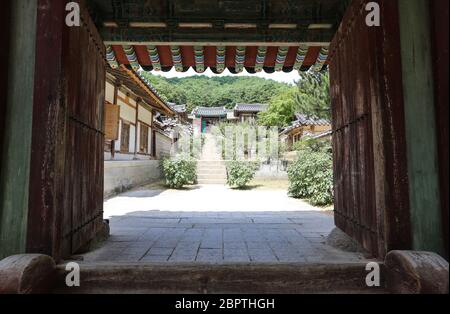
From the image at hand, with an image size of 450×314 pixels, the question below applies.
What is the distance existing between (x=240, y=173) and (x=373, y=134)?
14376mm

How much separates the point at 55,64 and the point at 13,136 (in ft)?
2.31

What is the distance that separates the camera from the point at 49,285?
2.19m

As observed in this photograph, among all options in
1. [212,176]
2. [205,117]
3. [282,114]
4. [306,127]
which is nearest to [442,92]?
[212,176]

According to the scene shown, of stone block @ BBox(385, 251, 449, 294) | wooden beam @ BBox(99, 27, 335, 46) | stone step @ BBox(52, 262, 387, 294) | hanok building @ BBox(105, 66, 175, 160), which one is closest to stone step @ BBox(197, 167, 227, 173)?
hanok building @ BBox(105, 66, 175, 160)

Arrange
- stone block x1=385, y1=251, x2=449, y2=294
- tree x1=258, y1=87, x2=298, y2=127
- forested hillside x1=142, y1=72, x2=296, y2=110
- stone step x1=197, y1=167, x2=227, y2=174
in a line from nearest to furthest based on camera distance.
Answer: stone block x1=385, y1=251, x2=449, y2=294, stone step x1=197, y1=167, x2=227, y2=174, tree x1=258, y1=87, x2=298, y2=127, forested hillside x1=142, y1=72, x2=296, y2=110

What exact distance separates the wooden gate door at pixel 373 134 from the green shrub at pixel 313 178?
24.2ft

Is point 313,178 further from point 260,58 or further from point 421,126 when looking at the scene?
point 421,126

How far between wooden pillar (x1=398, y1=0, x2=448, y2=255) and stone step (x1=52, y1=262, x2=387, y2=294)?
59 centimetres

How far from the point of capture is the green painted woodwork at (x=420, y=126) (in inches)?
92.2

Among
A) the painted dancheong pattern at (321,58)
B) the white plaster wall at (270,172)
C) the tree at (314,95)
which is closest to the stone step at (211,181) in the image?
the white plaster wall at (270,172)

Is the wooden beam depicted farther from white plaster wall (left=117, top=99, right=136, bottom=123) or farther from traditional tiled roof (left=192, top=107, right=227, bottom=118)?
traditional tiled roof (left=192, top=107, right=227, bottom=118)

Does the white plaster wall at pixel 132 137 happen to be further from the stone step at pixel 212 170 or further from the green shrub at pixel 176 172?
the stone step at pixel 212 170

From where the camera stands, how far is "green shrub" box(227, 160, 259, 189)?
55.1ft
